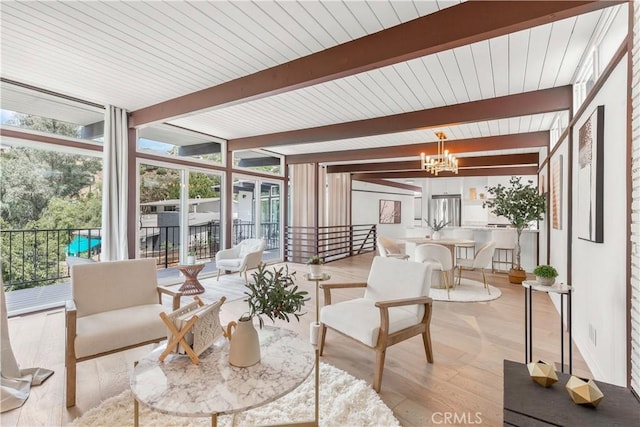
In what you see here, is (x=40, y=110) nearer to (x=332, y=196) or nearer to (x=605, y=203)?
(x=605, y=203)

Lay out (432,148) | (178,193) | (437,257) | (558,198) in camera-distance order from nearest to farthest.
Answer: (558,198)
(437,257)
(178,193)
(432,148)

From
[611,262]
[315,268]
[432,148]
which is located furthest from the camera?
[432,148]

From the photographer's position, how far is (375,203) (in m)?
10.8

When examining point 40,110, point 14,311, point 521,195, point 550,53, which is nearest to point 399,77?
point 550,53

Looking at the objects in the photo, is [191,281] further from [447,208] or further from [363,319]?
[447,208]

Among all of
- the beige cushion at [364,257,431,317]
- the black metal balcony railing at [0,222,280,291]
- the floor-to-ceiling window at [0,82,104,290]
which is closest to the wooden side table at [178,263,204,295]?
the black metal balcony railing at [0,222,280,291]

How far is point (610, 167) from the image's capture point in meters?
1.90

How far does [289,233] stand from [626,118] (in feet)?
21.8

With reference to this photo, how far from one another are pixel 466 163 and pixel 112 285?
23.4 feet

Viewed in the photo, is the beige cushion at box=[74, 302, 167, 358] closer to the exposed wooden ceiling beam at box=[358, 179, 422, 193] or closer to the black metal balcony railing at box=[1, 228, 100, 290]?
the black metal balcony railing at box=[1, 228, 100, 290]

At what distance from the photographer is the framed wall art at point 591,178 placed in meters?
2.03

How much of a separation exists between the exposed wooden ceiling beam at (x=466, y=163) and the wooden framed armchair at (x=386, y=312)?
5.45m

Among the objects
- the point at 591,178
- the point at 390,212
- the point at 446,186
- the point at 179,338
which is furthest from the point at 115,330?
the point at 446,186

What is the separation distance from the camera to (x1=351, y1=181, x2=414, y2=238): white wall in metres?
9.90
